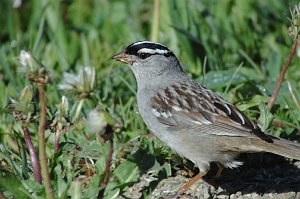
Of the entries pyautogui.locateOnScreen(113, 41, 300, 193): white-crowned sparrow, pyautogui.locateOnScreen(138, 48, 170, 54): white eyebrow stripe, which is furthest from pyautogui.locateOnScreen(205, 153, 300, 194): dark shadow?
pyautogui.locateOnScreen(138, 48, 170, 54): white eyebrow stripe

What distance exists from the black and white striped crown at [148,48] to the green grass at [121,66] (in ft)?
1.53

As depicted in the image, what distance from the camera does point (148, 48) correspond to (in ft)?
15.5

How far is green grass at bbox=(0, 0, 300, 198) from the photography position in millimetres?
4039

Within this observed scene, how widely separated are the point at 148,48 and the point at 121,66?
3.26 ft

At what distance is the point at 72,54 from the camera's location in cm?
634

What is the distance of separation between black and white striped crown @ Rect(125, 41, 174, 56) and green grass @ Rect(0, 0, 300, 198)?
1.53 ft

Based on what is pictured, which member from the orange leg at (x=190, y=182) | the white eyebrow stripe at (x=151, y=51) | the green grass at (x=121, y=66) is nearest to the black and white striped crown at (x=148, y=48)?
the white eyebrow stripe at (x=151, y=51)

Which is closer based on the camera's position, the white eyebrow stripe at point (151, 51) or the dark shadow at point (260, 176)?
the dark shadow at point (260, 176)

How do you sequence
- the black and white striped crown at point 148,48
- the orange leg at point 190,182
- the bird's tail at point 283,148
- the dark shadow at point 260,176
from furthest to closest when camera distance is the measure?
the black and white striped crown at point 148,48 < the dark shadow at point 260,176 < the orange leg at point 190,182 < the bird's tail at point 283,148

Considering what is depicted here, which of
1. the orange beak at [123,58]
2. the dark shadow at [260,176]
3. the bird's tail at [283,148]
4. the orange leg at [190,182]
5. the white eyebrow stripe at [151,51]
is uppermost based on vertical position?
the white eyebrow stripe at [151,51]

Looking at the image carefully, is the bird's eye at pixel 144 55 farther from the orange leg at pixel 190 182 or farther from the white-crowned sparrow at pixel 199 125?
the orange leg at pixel 190 182

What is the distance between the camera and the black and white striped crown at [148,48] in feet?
15.5

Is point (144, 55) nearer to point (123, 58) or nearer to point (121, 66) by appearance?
point (123, 58)

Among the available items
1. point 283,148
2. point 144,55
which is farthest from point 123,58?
point 283,148
